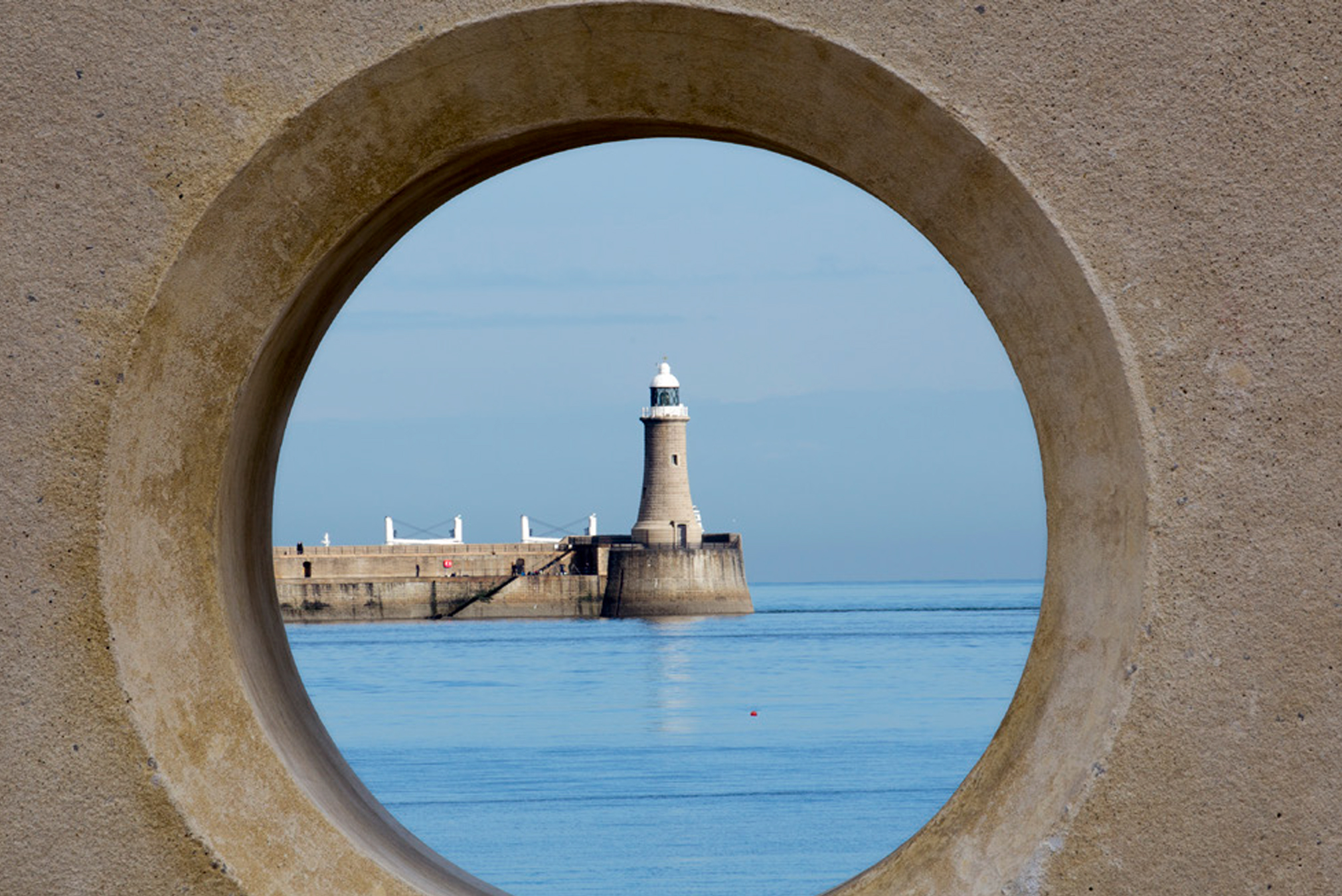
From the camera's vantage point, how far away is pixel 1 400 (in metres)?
2.81

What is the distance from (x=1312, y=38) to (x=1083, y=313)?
1.91 feet

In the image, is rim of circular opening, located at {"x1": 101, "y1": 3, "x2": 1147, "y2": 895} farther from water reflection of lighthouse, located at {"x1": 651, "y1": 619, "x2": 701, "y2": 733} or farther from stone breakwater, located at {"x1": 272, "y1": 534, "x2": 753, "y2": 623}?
stone breakwater, located at {"x1": 272, "y1": 534, "x2": 753, "y2": 623}

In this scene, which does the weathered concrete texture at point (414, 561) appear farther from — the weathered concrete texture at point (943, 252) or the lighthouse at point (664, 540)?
the weathered concrete texture at point (943, 252)

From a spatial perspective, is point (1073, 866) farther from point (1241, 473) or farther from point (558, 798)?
point (558, 798)

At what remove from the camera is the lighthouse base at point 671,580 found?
1874 inches

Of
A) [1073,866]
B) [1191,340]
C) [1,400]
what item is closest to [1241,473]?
[1191,340]

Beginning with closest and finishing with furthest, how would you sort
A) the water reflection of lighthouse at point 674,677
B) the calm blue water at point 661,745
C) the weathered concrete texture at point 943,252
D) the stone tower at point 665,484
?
the weathered concrete texture at point 943,252
the calm blue water at point 661,745
the water reflection of lighthouse at point 674,677
the stone tower at point 665,484

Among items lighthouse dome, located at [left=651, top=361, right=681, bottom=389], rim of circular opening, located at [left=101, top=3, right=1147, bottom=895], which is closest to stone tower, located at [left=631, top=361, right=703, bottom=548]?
lighthouse dome, located at [left=651, top=361, right=681, bottom=389]

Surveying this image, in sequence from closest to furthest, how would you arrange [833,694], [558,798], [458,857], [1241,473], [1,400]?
[1241,473]
[1,400]
[458,857]
[558,798]
[833,694]

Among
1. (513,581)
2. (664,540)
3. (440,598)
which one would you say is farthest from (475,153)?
(440,598)

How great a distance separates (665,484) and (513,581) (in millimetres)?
6586

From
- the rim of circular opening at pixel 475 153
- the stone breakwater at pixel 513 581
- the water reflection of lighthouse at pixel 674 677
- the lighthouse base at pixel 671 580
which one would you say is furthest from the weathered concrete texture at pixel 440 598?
the rim of circular opening at pixel 475 153

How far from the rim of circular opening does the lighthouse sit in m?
44.4

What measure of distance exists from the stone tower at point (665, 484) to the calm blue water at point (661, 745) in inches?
135
